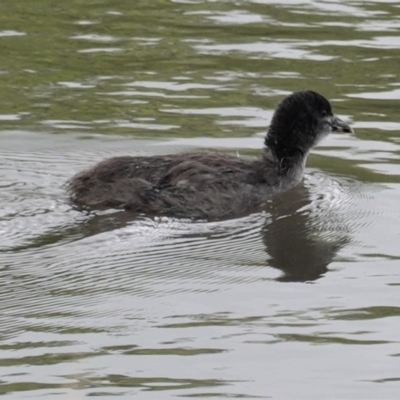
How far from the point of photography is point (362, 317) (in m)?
8.30

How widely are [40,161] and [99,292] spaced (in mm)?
3240

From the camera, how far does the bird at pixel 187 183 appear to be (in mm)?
10430

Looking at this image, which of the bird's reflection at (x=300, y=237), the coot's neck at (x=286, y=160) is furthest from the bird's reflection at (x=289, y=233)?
the coot's neck at (x=286, y=160)

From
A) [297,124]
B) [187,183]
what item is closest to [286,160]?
[297,124]

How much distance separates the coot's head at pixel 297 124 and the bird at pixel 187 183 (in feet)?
0.23

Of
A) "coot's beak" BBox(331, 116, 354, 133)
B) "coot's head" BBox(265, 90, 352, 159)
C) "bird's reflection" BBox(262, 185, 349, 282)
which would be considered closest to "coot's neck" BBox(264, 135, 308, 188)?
"coot's head" BBox(265, 90, 352, 159)

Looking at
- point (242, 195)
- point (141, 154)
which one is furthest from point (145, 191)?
point (141, 154)

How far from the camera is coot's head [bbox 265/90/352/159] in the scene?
11609 millimetres

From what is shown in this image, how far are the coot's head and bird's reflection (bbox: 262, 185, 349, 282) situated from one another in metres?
0.48

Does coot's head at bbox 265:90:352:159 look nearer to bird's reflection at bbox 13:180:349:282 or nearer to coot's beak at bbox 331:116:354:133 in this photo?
coot's beak at bbox 331:116:354:133

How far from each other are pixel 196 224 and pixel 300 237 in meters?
0.77

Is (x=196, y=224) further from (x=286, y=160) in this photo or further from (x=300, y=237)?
(x=286, y=160)

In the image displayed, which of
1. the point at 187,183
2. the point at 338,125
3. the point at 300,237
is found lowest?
the point at 300,237

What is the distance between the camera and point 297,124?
11.7 meters
